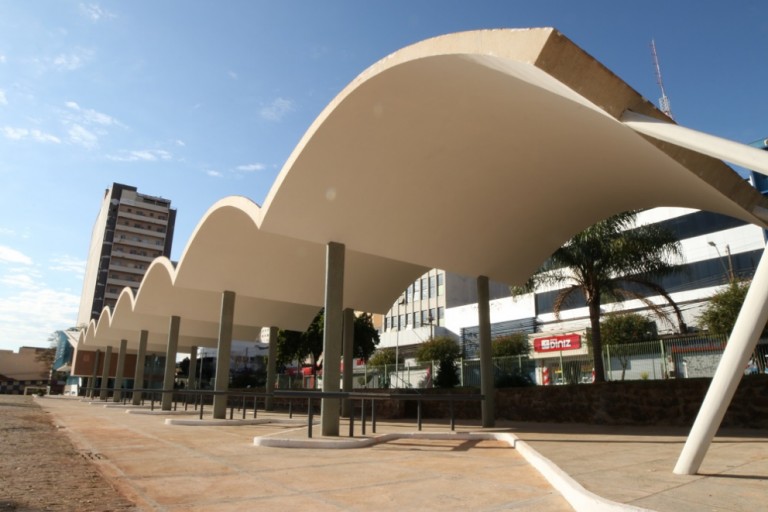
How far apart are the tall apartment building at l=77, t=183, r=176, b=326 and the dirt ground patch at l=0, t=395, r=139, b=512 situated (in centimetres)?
8922

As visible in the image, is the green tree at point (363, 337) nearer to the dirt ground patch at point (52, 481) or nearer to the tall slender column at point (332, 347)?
the tall slender column at point (332, 347)

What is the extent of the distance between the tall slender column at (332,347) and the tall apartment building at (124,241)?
88651 millimetres

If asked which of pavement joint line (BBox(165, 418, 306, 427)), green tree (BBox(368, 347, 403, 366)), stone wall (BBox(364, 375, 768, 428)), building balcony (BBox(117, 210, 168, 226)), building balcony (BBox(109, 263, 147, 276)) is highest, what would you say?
building balcony (BBox(117, 210, 168, 226))

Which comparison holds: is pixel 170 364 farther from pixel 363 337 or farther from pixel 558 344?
pixel 558 344

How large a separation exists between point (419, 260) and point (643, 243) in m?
7.77

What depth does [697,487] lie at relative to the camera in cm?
449

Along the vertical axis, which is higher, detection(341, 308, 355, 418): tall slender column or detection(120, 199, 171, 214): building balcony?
detection(120, 199, 171, 214): building balcony

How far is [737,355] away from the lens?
4648mm

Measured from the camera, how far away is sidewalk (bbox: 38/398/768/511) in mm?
4543

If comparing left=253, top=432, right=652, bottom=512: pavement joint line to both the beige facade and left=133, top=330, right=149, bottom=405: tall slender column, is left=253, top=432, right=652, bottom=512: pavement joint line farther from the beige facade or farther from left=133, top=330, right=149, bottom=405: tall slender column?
the beige facade

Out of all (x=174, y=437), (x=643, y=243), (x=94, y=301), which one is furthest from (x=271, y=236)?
(x=94, y=301)

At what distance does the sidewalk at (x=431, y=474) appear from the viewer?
4.54m

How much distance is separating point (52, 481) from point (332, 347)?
19.4ft

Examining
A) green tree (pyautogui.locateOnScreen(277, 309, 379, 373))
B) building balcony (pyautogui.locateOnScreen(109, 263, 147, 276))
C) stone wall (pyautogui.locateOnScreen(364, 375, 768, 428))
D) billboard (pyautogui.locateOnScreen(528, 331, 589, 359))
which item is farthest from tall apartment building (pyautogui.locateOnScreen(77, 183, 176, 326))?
stone wall (pyautogui.locateOnScreen(364, 375, 768, 428))
